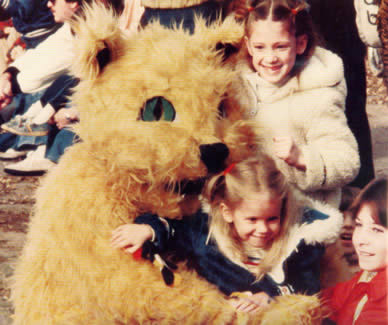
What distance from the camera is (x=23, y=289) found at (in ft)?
4.70

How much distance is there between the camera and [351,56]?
153 centimetres

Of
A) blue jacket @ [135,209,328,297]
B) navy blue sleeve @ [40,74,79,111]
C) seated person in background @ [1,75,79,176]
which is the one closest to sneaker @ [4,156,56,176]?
seated person in background @ [1,75,79,176]

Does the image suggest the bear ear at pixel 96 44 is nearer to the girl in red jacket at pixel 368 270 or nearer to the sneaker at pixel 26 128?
the sneaker at pixel 26 128

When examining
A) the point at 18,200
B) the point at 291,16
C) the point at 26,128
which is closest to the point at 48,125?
the point at 26,128

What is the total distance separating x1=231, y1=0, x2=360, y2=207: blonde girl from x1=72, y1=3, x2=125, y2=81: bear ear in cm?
25

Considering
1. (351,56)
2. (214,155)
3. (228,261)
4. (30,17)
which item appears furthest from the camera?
(30,17)

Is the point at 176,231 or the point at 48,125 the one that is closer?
the point at 176,231

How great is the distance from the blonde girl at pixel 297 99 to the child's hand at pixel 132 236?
0.97 feet

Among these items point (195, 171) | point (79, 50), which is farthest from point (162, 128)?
point (79, 50)

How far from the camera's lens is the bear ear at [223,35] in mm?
1339

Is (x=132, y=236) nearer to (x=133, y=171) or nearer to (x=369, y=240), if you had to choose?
Answer: (x=133, y=171)

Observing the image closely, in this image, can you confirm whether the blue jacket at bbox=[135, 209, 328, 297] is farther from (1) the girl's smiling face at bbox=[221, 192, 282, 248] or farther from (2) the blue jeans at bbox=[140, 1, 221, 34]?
(2) the blue jeans at bbox=[140, 1, 221, 34]

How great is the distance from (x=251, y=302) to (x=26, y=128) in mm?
701

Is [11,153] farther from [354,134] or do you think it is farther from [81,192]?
[354,134]
